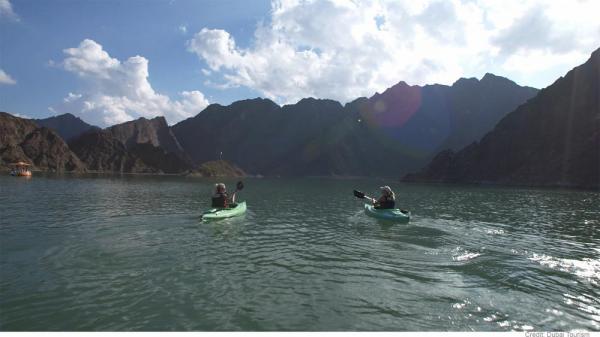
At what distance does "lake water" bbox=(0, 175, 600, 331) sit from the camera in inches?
371

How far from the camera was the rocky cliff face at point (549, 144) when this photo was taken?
12681 centimetres

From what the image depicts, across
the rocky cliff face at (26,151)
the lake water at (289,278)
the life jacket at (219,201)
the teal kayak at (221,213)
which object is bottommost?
the lake water at (289,278)

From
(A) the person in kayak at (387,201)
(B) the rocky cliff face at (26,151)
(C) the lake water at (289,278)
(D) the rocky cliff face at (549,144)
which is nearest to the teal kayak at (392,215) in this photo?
(A) the person in kayak at (387,201)

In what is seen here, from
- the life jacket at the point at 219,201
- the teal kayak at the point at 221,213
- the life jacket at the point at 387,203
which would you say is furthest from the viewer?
the life jacket at the point at 387,203

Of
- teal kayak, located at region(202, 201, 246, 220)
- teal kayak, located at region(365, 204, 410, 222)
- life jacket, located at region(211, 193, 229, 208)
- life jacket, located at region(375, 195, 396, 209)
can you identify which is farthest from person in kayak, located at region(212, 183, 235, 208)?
life jacket, located at region(375, 195, 396, 209)

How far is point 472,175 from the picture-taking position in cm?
17238

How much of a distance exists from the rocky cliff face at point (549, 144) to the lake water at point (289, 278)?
12662 cm

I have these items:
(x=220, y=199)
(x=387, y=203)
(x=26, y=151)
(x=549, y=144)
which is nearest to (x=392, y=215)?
(x=387, y=203)

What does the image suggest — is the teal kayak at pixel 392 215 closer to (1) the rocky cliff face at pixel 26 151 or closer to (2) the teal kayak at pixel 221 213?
(2) the teal kayak at pixel 221 213

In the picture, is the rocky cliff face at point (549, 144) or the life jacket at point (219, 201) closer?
the life jacket at point (219, 201)

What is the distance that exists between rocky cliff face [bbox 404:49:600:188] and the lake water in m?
127

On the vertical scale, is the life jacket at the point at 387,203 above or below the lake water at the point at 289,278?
above
